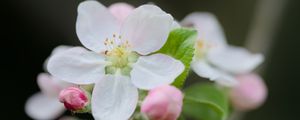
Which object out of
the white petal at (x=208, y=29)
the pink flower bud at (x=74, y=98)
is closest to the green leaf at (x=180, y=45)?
the pink flower bud at (x=74, y=98)

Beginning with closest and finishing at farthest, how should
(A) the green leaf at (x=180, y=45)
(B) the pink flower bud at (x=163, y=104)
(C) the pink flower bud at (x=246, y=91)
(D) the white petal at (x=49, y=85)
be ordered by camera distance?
(B) the pink flower bud at (x=163, y=104) < (A) the green leaf at (x=180, y=45) < (D) the white petal at (x=49, y=85) < (C) the pink flower bud at (x=246, y=91)

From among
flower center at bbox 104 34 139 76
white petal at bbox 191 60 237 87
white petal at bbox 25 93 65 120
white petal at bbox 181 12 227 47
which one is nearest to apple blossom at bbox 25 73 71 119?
white petal at bbox 25 93 65 120

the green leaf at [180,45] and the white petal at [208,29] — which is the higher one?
the green leaf at [180,45]

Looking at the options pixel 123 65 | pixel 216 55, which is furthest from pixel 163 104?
pixel 216 55

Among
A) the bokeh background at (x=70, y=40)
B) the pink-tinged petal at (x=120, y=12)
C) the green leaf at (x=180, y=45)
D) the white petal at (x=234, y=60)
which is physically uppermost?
the pink-tinged petal at (x=120, y=12)

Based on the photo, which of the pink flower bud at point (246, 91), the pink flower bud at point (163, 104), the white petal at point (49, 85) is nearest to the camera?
the pink flower bud at point (163, 104)

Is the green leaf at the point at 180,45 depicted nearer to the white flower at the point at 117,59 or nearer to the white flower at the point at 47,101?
the white flower at the point at 117,59

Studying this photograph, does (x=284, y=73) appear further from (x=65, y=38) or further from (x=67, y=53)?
(x=67, y=53)
